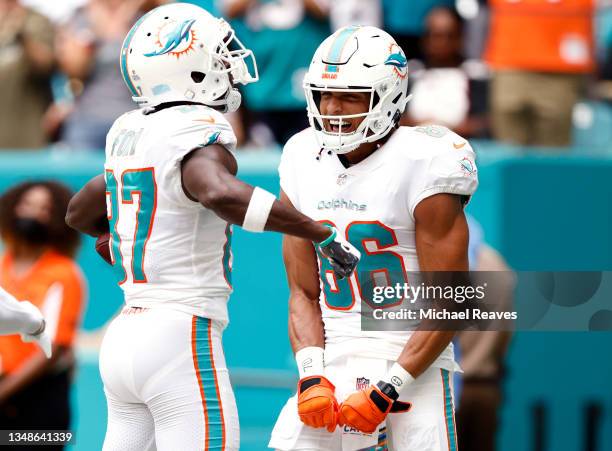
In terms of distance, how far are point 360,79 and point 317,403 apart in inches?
40.8

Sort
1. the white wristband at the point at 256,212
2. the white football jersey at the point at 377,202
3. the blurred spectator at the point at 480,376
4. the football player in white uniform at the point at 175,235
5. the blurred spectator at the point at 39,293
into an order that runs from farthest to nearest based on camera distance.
Result: the blurred spectator at the point at 480,376 → the blurred spectator at the point at 39,293 → the white football jersey at the point at 377,202 → the football player in white uniform at the point at 175,235 → the white wristband at the point at 256,212

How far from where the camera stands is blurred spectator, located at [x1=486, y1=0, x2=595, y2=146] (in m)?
6.99

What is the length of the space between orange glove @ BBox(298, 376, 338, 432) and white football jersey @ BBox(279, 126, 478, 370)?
143 millimetres

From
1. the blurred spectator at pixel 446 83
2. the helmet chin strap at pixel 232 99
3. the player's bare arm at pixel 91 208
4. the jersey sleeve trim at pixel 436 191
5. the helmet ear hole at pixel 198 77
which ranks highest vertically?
the helmet ear hole at pixel 198 77

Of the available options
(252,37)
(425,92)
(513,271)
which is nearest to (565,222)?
(513,271)

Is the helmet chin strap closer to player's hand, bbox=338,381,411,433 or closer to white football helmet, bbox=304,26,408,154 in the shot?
white football helmet, bbox=304,26,408,154

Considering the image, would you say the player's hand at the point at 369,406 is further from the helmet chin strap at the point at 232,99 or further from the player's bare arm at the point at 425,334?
the helmet chin strap at the point at 232,99

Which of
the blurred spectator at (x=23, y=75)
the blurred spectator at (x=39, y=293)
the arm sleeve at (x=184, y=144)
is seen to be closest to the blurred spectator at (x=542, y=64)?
the blurred spectator at (x=39, y=293)

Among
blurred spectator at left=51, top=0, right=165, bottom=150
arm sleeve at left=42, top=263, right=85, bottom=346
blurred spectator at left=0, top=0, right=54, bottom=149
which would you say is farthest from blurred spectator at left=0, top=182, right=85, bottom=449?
blurred spectator at left=0, top=0, right=54, bottom=149

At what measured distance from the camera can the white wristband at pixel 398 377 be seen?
4094 millimetres

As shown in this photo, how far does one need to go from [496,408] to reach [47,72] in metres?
3.61

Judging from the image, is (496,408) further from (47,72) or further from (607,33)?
(47,72)

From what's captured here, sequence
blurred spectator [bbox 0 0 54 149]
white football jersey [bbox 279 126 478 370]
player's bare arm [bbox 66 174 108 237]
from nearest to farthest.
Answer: white football jersey [bbox 279 126 478 370] < player's bare arm [bbox 66 174 108 237] < blurred spectator [bbox 0 0 54 149]

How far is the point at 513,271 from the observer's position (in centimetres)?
654
